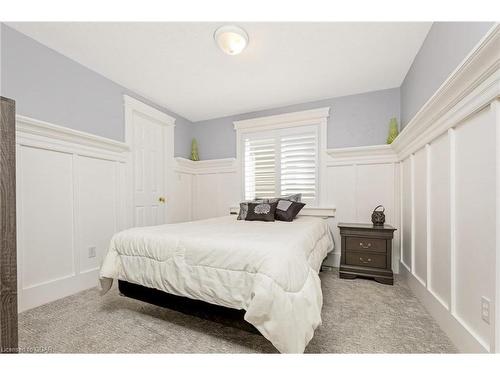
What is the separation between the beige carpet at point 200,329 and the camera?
1.43m

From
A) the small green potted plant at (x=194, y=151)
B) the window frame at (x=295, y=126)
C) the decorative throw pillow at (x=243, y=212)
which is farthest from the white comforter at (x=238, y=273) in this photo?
the small green potted plant at (x=194, y=151)

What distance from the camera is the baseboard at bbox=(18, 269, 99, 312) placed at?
1.99 m

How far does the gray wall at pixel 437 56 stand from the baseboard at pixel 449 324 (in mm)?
1692

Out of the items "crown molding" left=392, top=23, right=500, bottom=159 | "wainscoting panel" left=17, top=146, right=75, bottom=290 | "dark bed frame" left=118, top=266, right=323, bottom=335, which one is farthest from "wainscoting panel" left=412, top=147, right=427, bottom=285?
"wainscoting panel" left=17, top=146, right=75, bottom=290

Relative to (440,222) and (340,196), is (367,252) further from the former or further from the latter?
(440,222)

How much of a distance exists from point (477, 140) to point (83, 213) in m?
3.38

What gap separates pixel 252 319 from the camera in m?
1.23

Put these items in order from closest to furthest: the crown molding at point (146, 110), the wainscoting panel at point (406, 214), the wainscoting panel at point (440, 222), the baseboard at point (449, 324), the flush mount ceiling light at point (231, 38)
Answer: the baseboard at point (449, 324), the wainscoting panel at point (440, 222), the flush mount ceiling light at point (231, 38), the wainscoting panel at point (406, 214), the crown molding at point (146, 110)

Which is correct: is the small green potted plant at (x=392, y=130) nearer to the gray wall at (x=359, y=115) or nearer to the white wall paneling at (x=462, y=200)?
the gray wall at (x=359, y=115)

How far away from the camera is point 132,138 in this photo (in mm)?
3072

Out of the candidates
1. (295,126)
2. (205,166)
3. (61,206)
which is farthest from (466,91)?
(205,166)

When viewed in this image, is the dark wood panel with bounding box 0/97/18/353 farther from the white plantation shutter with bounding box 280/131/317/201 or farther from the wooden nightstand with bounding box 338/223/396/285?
the white plantation shutter with bounding box 280/131/317/201
